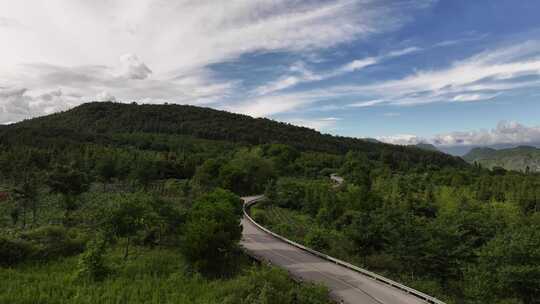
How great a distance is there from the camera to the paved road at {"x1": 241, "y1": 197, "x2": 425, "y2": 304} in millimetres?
16422

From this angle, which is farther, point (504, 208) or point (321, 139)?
point (321, 139)

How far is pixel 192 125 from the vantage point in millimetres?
169375

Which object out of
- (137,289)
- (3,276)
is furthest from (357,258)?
(3,276)

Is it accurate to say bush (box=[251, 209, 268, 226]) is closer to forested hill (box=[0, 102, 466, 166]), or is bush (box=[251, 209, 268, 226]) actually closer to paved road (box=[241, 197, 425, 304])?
paved road (box=[241, 197, 425, 304])

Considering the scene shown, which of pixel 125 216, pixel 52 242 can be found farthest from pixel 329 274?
pixel 52 242

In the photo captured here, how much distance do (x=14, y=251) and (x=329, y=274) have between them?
1830cm

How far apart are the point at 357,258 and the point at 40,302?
19628 millimetres

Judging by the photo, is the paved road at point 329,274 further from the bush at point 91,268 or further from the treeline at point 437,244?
the bush at point 91,268

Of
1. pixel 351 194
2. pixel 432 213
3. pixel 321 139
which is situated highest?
pixel 321 139

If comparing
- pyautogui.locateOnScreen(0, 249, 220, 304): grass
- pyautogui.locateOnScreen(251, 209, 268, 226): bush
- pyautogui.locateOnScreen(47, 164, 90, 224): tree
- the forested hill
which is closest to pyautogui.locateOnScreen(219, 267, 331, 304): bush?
pyautogui.locateOnScreen(0, 249, 220, 304): grass

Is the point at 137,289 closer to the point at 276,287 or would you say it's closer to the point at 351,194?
the point at 276,287

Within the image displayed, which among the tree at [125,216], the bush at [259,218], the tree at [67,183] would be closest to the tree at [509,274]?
the tree at [125,216]

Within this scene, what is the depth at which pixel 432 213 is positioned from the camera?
175 feet

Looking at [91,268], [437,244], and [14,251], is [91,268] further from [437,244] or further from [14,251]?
[437,244]
